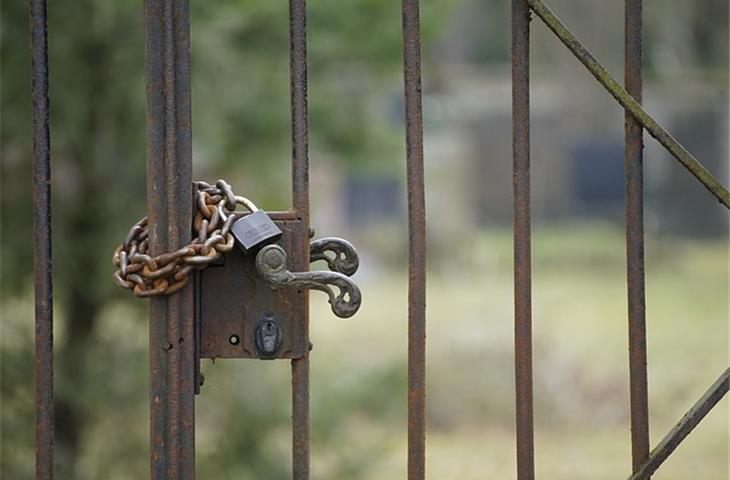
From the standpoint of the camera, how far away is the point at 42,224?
1729mm

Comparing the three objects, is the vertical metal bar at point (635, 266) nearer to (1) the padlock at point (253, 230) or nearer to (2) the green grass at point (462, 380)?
(1) the padlock at point (253, 230)

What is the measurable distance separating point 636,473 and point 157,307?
710 mm

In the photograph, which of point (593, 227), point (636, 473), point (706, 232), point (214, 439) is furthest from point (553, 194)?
point (636, 473)

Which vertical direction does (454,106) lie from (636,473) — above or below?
above

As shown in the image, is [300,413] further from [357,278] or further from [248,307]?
[357,278]

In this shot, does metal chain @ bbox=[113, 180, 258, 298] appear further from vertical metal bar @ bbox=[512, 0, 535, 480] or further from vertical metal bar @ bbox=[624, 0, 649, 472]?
vertical metal bar @ bbox=[624, 0, 649, 472]

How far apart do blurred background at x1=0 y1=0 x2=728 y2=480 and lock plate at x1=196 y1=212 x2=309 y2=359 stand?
273 cm

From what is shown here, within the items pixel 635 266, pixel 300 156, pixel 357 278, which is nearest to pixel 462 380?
pixel 357 278

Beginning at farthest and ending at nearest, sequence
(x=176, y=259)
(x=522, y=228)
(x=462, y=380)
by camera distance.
A: 1. (x=462, y=380)
2. (x=522, y=228)
3. (x=176, y=259)

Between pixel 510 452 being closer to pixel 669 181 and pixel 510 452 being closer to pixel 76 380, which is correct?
pixel 76 380

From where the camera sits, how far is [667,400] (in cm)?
1004

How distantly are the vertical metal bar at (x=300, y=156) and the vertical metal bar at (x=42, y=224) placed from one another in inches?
13.9

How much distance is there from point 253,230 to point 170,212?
0.13 meters

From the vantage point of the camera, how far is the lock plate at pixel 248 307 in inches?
67.0
